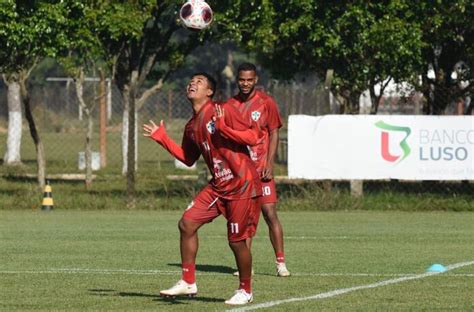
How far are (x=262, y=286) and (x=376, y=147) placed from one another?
1231 cm

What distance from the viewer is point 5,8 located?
979 inches

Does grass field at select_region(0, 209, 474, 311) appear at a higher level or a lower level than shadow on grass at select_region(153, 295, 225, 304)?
lower

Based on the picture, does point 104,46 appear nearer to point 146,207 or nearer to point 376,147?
point 146,207

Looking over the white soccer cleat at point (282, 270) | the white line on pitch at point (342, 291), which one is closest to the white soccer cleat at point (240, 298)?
the white line on pitch at point (342, 291)

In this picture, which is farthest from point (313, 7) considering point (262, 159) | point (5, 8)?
point (262, 159)

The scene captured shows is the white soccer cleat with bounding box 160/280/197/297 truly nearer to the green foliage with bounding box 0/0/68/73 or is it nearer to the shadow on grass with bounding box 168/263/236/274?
the shadow on grass with bounding box 168/263/236/274

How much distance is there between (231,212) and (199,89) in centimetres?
104

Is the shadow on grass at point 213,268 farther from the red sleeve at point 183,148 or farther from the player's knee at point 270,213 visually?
the red sleeve at point 183,148

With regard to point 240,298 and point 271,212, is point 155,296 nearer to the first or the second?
point 240,298

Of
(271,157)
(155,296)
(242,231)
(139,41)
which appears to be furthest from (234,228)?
(139,41)

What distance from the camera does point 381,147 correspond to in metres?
24.6

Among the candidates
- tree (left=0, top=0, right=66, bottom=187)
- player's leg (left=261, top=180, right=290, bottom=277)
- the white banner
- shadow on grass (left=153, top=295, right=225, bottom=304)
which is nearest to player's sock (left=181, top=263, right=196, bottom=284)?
shadow on grass (left=153, top=295, right=225, bottom=304)

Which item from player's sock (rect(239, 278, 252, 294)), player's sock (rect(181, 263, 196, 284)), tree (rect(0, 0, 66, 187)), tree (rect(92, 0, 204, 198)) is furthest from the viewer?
tree (rect(92, 0, 204, 198))

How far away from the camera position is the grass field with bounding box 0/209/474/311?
37.1ft
